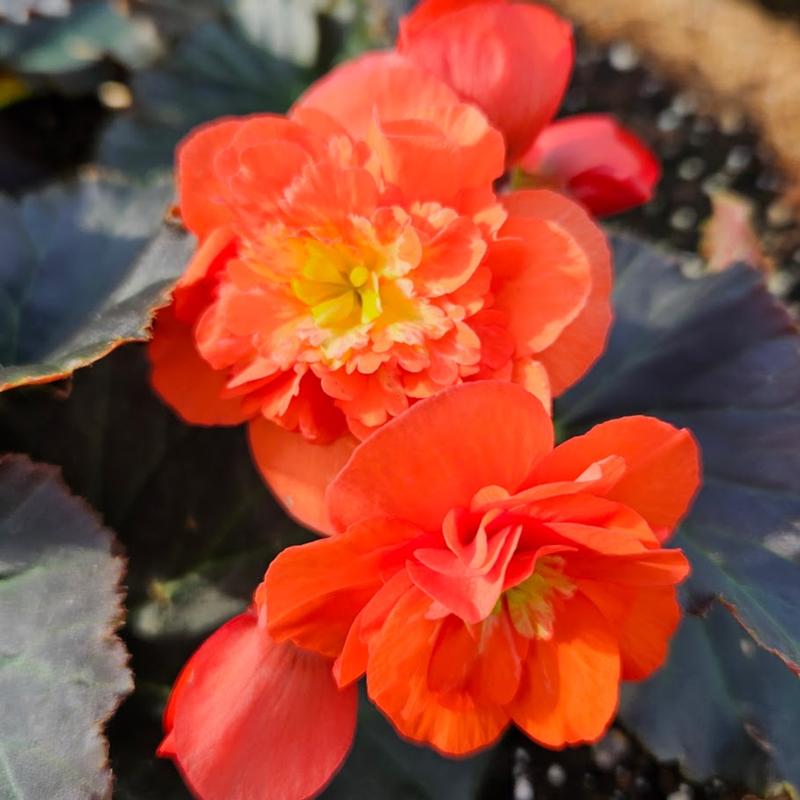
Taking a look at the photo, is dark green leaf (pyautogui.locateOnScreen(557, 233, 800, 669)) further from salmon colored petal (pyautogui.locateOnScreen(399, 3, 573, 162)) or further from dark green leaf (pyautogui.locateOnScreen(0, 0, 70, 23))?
dark green leaf (pyautogui.locateOnScreen(0, 0, 70, 23))

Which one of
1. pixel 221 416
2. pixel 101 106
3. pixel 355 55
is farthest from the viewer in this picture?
pixel 101 106

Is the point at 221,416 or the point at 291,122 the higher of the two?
the point at 291,122

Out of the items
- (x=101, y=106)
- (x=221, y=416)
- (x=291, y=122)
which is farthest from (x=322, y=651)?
(x=101, y=106)

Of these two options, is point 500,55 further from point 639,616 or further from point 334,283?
point 639,616

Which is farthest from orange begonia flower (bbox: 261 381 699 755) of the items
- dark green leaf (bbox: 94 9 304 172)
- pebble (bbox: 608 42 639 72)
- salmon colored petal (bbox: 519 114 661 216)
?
pebble (bbox: 608 42 639 72)

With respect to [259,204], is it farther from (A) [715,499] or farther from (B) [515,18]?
(A) [715,499]

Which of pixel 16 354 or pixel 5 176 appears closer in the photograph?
pixel 16 354

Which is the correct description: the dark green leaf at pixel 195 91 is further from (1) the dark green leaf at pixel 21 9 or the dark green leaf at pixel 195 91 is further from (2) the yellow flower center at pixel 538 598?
(2) the yellow flower center at pixel 538 598
